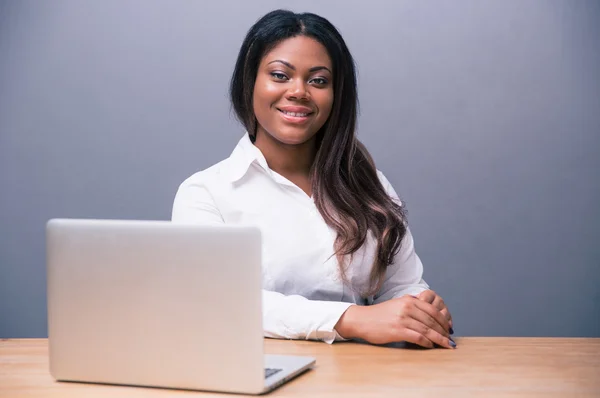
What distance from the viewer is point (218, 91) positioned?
342cm

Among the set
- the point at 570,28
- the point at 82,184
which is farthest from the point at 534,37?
the point at 82,184

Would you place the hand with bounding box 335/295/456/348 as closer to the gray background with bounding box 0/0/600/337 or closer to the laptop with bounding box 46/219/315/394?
the laptop with bounding box 46/219/315/394

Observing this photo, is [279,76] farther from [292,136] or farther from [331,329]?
[331,329]

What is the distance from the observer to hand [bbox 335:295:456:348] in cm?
164

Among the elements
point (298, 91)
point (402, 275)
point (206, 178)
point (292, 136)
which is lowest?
point (402, 275)

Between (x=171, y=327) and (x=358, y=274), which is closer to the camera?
(x=171, y=327)

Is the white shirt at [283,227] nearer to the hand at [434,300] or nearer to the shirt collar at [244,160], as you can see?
the shirt collar at [244,160]

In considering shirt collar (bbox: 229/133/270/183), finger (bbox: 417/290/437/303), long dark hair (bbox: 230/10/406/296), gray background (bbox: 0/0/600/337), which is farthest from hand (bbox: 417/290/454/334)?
gray background (bbox: 0/0/600/337)

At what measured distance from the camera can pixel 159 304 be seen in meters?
1.22

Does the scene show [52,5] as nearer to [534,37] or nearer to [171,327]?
[534,37]

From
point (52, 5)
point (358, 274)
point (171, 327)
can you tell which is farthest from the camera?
point (52, 5)

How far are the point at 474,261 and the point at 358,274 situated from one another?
1494 mm

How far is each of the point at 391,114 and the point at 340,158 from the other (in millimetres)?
1315

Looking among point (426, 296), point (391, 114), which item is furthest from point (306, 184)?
point (391, 114)
